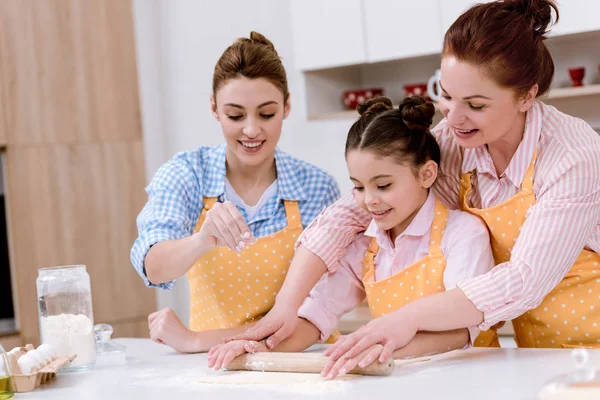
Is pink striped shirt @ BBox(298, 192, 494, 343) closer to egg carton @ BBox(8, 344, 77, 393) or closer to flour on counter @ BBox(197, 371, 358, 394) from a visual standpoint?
flour on counter @ BBox(197, 371, 358, 394)

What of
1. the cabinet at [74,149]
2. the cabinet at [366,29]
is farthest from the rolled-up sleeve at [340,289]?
the cabinet at [74,149]

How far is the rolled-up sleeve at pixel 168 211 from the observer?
181 cm

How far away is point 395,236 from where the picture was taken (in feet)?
5.49

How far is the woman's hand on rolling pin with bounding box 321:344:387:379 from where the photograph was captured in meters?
1.30

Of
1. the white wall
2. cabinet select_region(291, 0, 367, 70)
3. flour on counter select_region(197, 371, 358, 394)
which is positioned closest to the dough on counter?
flour on counter select_region(197, 371, 358, 394)

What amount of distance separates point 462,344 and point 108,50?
2614mm

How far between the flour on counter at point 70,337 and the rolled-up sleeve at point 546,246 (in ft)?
2.36

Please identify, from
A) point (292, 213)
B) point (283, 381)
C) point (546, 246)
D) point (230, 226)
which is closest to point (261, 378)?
point (283, 381)

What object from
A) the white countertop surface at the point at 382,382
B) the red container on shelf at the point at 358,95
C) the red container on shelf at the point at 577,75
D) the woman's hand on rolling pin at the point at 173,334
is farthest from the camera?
the red container on shelf at the point at 358,95

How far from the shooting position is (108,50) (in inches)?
144

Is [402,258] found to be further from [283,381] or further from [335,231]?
[283,381]

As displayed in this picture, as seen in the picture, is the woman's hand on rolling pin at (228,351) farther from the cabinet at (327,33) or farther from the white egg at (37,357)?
the cabinet at (327,33)

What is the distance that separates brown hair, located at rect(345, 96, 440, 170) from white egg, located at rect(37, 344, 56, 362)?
682 mm

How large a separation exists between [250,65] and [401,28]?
5.07 ft
